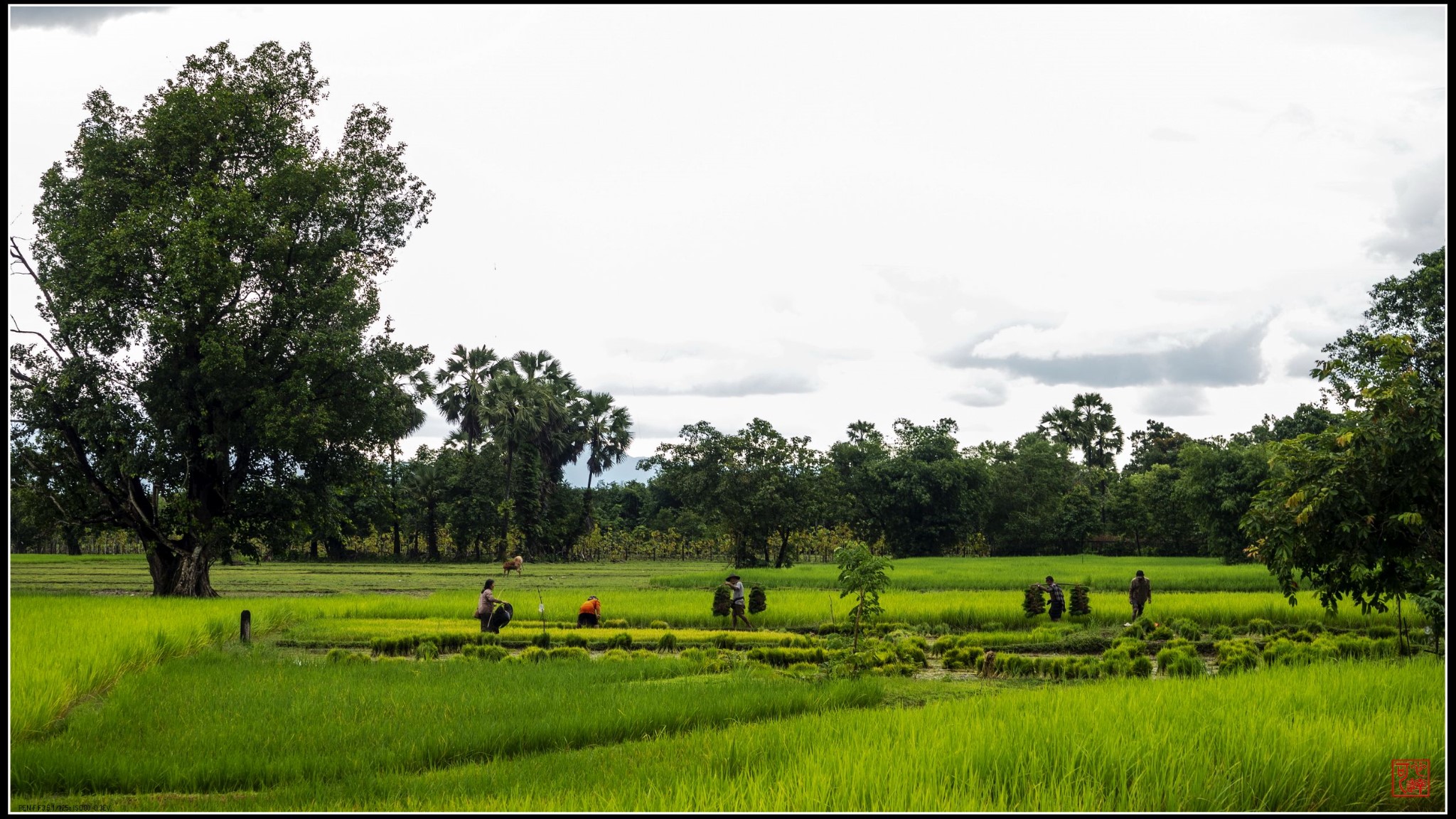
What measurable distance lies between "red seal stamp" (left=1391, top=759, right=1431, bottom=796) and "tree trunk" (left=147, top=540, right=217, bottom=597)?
28118 mm

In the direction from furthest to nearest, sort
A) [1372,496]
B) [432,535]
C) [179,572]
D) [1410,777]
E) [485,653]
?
[432,535] → [179,572] → [485,653] → [1372,496] → [1410,777]

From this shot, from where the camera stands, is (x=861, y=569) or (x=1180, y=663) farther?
(x=861, y=569)

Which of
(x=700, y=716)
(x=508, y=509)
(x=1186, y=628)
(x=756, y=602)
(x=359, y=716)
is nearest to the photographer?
(x=359, y=716)

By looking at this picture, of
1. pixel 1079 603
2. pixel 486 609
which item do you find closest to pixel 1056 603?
pixel 1079 603

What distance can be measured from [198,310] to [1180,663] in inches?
955

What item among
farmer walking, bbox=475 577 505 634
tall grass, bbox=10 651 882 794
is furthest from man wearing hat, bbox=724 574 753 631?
tall grass, bbox=10 651 882 794

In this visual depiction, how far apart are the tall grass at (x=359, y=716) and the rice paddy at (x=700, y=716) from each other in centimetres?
4

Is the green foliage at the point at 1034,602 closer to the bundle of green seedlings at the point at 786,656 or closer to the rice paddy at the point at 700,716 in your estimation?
the rice paddy at the point at 700,716

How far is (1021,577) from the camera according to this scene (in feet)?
123

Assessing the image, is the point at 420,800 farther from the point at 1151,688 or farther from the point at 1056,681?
the point at 1056,681

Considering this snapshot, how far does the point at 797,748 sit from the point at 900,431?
79.0 meters

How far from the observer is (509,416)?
2431 inches

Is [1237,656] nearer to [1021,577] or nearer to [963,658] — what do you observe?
[963,658]

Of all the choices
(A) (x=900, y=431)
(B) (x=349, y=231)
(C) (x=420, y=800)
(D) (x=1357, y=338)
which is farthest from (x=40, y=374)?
(A) (x=900, y=431)
